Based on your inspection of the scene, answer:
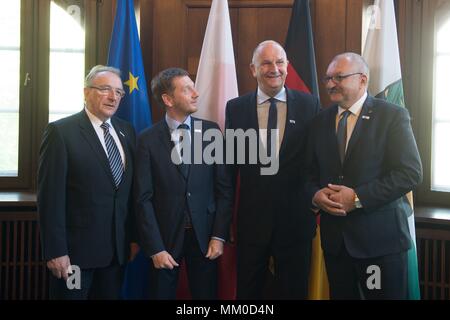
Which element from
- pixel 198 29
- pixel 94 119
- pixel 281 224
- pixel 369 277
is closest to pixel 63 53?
pixel 198 29

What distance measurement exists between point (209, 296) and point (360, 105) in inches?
45.3

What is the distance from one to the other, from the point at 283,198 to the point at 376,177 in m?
0.48

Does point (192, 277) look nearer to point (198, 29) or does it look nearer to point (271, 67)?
point (271, 67)

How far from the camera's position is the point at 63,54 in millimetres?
3330

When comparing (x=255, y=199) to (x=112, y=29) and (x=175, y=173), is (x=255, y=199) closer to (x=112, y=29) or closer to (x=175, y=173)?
(x=175, y=173)

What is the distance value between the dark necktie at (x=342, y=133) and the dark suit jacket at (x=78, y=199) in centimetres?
105

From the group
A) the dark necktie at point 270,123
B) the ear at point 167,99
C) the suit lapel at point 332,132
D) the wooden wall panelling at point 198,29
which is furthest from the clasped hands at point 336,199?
the wooden wall panelling at point 198,29

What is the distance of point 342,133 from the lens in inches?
86.6

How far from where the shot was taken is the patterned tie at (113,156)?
7.48ft

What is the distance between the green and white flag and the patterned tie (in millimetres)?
1536

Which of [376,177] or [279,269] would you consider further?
[279,269]

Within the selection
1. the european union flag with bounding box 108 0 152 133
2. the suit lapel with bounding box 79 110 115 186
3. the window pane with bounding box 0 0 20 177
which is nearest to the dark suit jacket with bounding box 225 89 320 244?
the suit lapel with bounding box 79 110 115 186

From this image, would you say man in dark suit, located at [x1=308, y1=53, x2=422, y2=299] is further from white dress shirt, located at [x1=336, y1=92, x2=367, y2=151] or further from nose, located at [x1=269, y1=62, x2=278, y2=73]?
nose, located at [x1=269, y1=62, x2=278, y2=73]
